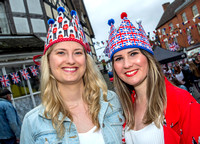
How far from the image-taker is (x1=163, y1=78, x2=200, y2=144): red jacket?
1.45m

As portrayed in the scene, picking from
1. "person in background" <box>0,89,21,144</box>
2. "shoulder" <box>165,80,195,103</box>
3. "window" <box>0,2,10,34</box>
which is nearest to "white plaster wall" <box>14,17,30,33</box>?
"window" <box>0,2,10,34</box>

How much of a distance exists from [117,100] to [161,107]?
2.23ft

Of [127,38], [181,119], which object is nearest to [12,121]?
[127,38]

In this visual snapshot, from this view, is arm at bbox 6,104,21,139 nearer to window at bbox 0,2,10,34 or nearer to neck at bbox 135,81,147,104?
neck at bbox 135,81,147,104

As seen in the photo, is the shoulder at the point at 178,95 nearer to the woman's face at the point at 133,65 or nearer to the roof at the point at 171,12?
the woman's face at the point at 133,65

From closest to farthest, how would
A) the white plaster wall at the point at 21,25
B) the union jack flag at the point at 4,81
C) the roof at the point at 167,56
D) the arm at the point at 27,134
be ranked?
the arm at the point at 27,134
the union jack flag at the point at 4,81
the white plaster wall at the point at 21,25
the roof at the point at 167,56

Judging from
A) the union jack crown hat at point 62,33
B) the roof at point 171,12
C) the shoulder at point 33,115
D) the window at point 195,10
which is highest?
the roof at point 171,12

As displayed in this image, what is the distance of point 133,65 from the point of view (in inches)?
75.3

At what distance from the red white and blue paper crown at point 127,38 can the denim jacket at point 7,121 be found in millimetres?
2754

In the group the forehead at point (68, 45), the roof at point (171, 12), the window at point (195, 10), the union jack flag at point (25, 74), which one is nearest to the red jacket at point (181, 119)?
the forehead at point (68, 45)

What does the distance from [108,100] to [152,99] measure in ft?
1.85

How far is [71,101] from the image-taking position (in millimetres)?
2049

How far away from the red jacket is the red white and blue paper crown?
2.28 feet

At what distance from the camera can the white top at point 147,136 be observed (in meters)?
1.68
